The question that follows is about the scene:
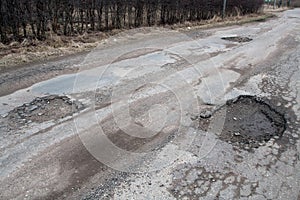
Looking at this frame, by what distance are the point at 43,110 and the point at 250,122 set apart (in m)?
3.41

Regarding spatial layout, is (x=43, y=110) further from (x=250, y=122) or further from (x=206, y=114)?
(x=250, y=122)

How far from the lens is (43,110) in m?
4.41

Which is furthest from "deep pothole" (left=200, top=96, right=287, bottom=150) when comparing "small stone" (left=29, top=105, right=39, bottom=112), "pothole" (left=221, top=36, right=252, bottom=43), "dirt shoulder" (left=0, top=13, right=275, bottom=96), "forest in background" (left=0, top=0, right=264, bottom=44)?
"forest in background" (left=0, top=0, right=264, bottom=44)

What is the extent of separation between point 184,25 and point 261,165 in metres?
12.0

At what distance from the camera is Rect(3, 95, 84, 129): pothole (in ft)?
13.4

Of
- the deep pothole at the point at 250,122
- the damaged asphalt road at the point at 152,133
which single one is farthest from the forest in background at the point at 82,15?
the deep pothole at the point at 250,122

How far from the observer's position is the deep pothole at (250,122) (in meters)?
3.90

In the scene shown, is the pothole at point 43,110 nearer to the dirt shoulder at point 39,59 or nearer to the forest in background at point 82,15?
the dirt shoulder at point 39,59

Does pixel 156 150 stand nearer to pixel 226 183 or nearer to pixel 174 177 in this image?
pixel 174 177

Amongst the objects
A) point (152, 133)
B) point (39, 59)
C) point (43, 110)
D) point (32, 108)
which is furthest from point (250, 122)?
point (39, 59)

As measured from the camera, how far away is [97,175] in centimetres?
306

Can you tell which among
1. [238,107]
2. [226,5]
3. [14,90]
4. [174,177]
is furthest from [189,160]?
[226,5]

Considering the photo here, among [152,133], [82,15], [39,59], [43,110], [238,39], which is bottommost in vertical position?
[152,133]

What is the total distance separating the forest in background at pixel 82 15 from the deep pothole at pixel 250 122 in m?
6.64
